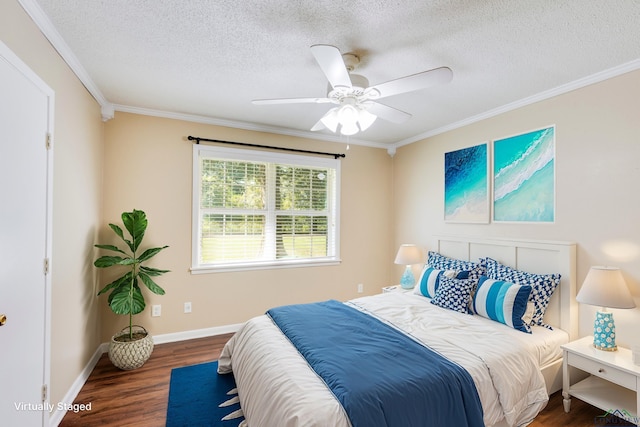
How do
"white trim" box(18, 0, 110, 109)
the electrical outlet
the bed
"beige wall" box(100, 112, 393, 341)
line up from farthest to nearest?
the electrical outlet, "beige wall" box(100, 112, 393, 341), "white trim" box(18, 0, 110, 109), the bed

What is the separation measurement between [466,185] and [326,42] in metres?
2.38

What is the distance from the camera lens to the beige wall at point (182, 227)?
3.20m

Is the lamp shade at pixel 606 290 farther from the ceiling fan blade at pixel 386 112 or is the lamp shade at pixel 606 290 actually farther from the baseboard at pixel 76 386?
the baseboard at pixel 76 386

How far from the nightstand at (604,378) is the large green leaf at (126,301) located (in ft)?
11.5

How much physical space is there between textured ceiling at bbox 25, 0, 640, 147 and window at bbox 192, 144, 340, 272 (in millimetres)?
952

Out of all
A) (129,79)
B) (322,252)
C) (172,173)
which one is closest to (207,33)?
(129,79)

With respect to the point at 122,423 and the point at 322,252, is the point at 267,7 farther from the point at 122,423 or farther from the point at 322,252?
the point at 322,252

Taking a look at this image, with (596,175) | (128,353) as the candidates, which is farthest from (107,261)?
(596,175)

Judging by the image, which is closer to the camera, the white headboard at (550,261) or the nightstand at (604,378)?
the nightstand at (604,378)

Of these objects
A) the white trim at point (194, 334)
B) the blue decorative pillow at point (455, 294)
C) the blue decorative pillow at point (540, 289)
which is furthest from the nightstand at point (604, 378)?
the white trim at point (194, 334)

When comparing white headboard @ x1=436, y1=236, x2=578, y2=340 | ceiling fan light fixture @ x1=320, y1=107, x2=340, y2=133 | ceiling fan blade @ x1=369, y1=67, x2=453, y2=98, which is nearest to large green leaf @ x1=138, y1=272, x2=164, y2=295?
ceiling fan light fixture @ x1=320, y1=107, x2=340, y2=133

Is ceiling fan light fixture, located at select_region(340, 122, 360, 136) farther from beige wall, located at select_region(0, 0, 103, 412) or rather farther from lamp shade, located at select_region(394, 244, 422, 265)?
lamp shade, located at select_region(394, 244, 422, 265)

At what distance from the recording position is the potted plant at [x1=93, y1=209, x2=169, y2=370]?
2729 millimetres

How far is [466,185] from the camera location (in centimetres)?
352
